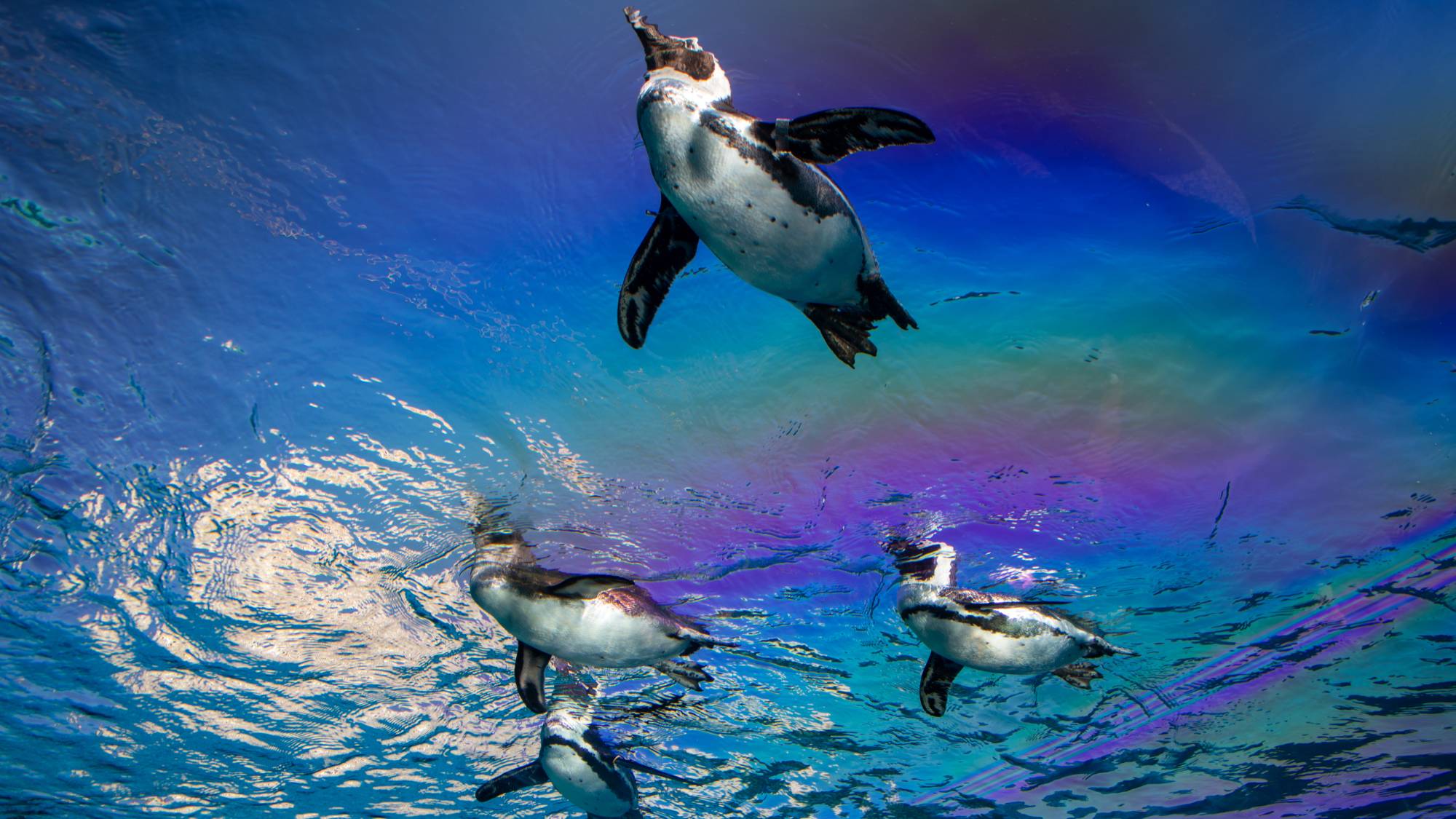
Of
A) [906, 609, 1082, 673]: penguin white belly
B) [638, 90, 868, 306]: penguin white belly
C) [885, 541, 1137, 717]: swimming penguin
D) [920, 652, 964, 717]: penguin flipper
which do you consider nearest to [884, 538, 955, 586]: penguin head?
[885, 541, 1137, 717]: swimming penguin

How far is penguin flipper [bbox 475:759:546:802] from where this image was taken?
9.46m

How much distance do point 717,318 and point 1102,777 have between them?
16364 mm

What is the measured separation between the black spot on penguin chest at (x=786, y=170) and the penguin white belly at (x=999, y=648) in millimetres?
4273

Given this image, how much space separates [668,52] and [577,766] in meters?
10.6

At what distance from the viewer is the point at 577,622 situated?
6.32 metres

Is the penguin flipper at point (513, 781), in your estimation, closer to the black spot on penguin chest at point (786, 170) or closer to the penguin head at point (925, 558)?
the penguin head at point (925, 558)

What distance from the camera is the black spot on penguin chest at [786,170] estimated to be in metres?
3.14

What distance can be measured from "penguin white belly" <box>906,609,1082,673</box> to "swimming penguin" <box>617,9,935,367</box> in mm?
3850

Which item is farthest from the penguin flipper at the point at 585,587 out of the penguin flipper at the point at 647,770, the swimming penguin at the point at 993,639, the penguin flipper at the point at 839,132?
the penguin flipper at the point at 647,770

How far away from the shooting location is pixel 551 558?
9.30 m

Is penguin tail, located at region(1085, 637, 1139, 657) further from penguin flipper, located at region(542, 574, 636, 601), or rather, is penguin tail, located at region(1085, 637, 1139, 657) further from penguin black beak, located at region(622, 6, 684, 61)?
penguin black beak, located at region(622, 6, 684, 61)

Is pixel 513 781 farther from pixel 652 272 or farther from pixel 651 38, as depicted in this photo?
pixel 651 38

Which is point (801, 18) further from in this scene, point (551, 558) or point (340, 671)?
point (340, 671)

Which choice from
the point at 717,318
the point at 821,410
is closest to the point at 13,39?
the point at 717,318
